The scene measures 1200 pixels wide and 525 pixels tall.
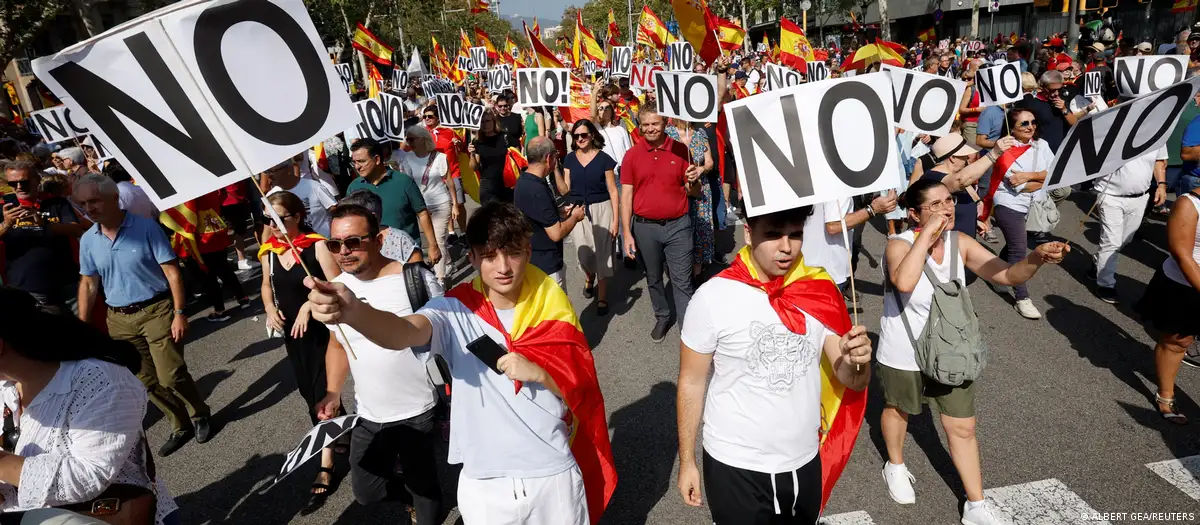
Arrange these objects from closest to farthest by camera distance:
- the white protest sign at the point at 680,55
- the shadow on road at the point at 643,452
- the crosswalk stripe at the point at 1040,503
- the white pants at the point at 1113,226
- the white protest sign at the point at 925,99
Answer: the crosswalk stripe at the point at 1040,503, the shadow on road at the point at 643,452, the white protest sign at the point at 925,99, the white pants at the point at 1113,226, the white protest sign at the point at 680,55

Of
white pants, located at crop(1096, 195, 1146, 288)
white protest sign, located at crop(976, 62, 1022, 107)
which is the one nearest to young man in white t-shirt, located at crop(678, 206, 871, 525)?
white pants, located at crop(1096, 195, 1146, 288)

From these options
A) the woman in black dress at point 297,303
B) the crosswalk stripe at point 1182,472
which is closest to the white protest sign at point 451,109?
the woman in black dress at point 297,303

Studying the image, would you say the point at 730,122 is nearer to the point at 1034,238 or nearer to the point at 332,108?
the point at 332,108

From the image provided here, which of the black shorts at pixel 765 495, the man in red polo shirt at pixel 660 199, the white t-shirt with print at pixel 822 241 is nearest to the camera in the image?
the black shorts at pixel 765 495

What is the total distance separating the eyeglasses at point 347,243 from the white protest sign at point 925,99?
13.7ft

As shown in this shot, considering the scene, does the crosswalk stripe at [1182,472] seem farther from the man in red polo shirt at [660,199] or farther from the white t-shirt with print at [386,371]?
the white t-shirt with print at [386,371]

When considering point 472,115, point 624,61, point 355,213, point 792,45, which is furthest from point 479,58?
point 355,213

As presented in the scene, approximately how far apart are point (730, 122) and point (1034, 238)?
25.4 feet

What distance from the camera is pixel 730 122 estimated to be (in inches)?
93.8

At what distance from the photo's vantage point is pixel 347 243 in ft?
9.50

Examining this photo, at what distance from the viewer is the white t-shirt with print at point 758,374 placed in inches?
93.7

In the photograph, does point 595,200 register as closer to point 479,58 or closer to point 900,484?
point 900,484

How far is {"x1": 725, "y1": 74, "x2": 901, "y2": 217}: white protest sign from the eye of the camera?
234 cm

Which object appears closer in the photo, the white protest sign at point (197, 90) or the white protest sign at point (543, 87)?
the white protest sign at point (197, 90)
